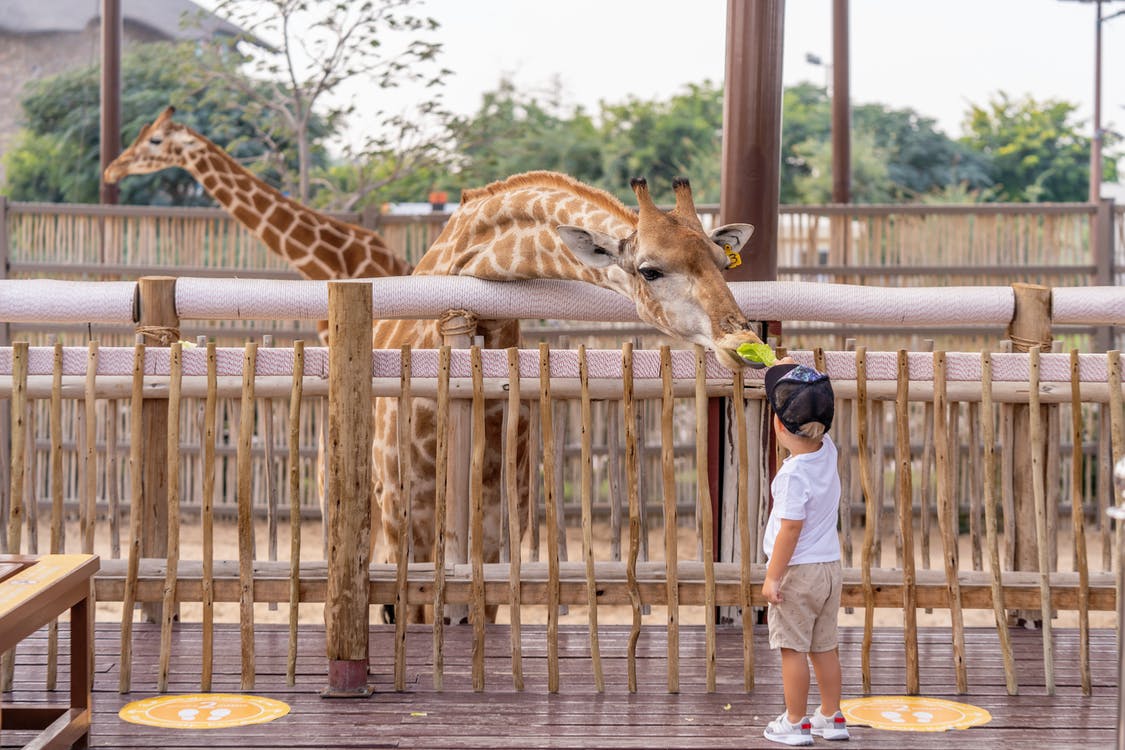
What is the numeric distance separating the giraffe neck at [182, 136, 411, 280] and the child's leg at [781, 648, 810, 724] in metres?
5.04

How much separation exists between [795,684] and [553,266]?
6.10 ft

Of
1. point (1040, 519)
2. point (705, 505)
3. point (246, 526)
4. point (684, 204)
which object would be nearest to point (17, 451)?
point (246, 526)

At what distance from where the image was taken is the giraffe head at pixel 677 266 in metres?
4.17

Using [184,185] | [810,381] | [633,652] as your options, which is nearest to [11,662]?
[633,652]

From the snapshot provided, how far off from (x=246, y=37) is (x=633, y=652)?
10.6 meters

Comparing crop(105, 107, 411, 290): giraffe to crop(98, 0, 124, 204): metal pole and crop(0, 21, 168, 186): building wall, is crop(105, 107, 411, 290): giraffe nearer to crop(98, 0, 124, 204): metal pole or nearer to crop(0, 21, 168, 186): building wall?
crop(98, 0, 124, 204): metal pole

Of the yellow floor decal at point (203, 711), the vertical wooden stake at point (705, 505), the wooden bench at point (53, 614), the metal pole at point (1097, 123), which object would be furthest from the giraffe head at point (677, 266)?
the metal pole at point (1097, 123)

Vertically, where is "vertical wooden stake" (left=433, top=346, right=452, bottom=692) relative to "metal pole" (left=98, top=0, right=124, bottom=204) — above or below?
below

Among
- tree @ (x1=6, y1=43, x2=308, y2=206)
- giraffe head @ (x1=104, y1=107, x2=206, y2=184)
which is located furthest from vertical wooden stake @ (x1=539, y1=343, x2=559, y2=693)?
tree @ (x1=6, y1=43, x2=308, y2=206)

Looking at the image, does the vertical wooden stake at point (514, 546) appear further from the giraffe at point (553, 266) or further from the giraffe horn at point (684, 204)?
the giraffe horn at point (684, 204)

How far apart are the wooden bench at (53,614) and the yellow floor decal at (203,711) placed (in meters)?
0.30

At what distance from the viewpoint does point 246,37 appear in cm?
1312

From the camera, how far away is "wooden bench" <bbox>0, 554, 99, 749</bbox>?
315 centimetres

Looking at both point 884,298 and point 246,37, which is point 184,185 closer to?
point 246,37
